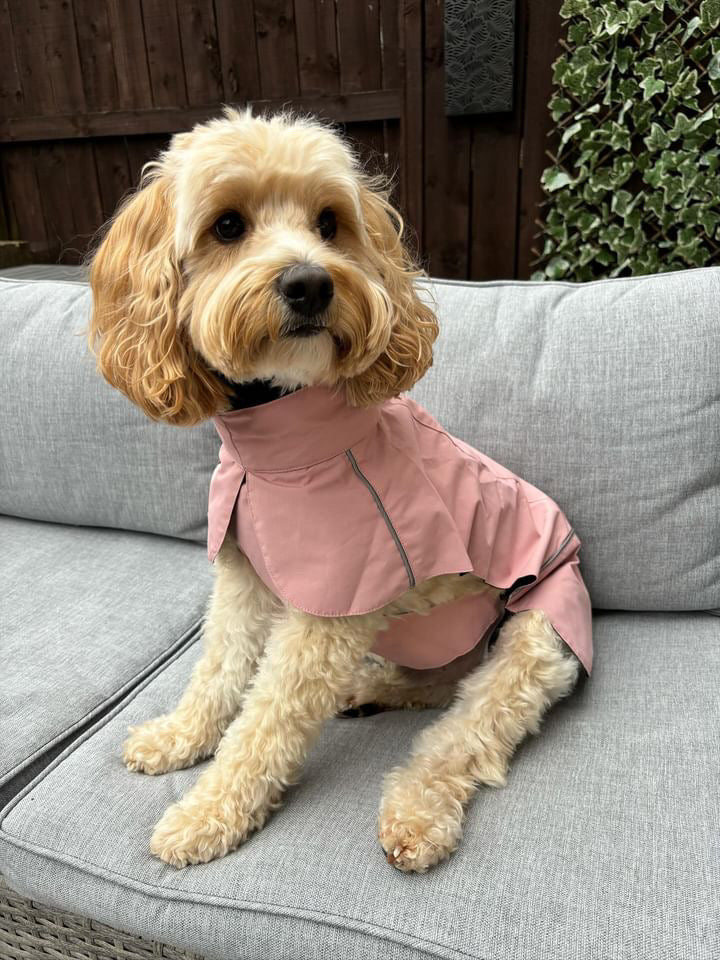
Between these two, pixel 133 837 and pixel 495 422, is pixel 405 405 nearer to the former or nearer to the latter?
pixel 495 422

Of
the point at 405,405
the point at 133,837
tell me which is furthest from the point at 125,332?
the point at 133,837

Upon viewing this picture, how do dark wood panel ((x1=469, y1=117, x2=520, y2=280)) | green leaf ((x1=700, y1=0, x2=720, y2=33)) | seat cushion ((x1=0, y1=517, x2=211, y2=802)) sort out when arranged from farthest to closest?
dark wood panel ((x1=469, y1=117, x2=520, y2=280)) → green leaf ((x1=700, y1=0, x2=720, y2=33)) → seat cushion ((x1=0, y1=517, x2=211, y2=802))

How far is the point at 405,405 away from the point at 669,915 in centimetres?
98

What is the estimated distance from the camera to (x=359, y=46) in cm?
367

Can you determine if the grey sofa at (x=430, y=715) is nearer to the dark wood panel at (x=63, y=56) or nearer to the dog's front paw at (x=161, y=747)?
the dog's front paw at (x=161, y=747)

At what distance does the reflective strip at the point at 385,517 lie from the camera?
4.07 feet

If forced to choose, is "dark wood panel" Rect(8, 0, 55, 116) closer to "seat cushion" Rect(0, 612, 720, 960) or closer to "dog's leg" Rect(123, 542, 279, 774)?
"dog's leg" Rect(123, 542, 279, 774)

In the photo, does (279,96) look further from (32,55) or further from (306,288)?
(306,288)

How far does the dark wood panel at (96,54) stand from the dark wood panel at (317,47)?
4.14 feet

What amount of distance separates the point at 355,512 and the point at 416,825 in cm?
52

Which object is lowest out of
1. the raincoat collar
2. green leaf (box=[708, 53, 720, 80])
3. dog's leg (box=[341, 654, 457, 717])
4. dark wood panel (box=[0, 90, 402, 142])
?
dog's leg (box=[341, 654, 457, 717])

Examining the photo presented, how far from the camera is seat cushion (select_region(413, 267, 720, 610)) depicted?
5.30ft

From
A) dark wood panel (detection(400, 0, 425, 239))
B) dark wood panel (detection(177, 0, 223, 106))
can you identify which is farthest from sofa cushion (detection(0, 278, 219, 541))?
dark wood panel (detection(177, 0, 223, 106))

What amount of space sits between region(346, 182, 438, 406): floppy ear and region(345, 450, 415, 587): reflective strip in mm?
117
